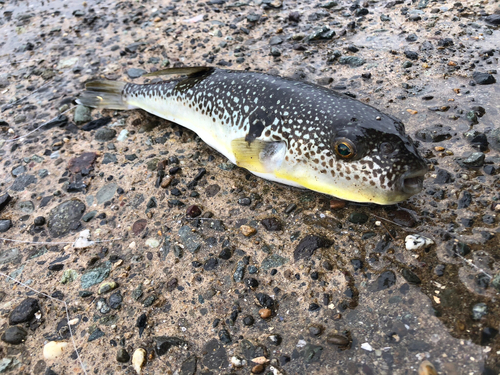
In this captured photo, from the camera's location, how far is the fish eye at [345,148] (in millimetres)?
3521

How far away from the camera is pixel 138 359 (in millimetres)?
3184

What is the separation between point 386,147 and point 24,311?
13.3 ft

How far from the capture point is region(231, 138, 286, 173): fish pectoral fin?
4105 mm

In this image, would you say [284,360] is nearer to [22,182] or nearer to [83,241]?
[83,241]

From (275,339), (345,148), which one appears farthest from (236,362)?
(345,148)

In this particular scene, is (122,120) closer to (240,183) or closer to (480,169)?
(240,183)

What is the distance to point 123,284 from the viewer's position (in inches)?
150

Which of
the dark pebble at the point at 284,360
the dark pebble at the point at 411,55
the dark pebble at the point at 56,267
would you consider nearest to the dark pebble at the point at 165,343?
the dark pebble at the point at 284,360

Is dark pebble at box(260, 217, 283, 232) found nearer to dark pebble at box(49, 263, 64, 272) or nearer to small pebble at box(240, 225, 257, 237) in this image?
small pebble at box(240, 225, 257, 237)

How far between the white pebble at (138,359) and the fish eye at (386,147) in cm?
295

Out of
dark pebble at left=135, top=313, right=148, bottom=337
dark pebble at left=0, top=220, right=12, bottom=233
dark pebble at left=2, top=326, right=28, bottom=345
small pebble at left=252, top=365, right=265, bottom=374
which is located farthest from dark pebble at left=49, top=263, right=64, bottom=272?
small pebble at left=252, top=365, right=265, bottom=374

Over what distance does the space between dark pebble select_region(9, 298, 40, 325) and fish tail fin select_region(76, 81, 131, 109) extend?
3.49 metres

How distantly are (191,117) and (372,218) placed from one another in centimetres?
288

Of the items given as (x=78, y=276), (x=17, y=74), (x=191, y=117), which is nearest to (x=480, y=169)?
(x=191, y=117)
